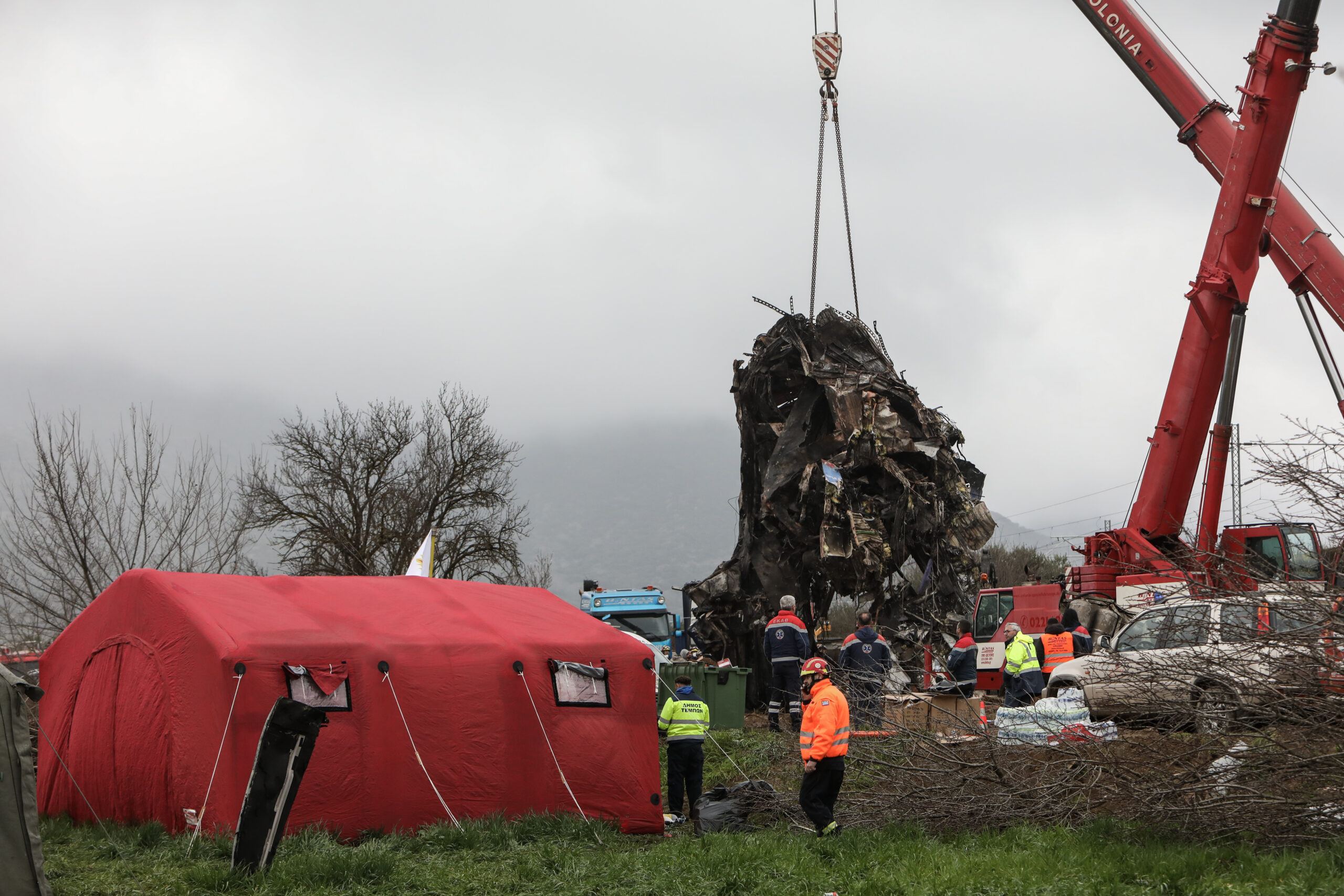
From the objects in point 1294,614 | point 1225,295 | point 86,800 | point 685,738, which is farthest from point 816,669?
point 1225,295

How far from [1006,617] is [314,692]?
1324 cm

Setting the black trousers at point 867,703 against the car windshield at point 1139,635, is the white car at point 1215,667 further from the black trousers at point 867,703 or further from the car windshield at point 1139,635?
the car windshield at point 1139,635

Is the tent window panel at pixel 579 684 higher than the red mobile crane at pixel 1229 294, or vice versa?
the red mobile crane at pixel 1229 294

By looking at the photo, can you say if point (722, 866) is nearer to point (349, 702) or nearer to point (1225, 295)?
point (349, 702)

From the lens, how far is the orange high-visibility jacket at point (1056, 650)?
44.7 ft

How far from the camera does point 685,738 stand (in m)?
11.9

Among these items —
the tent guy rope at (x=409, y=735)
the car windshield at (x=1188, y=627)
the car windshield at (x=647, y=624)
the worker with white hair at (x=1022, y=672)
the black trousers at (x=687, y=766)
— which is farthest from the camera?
the car windshield at (x=647, y=624)

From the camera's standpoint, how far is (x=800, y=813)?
10.8m

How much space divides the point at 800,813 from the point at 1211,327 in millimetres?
10298

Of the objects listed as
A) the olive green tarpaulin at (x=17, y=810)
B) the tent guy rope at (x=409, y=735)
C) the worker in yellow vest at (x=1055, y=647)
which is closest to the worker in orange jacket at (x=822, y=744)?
the tent guy rope at (x=409, y=735)

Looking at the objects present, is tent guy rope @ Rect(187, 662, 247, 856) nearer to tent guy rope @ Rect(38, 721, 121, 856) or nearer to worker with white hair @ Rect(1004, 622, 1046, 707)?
tent guy rope @ Rect(38, 721, 121, 856)

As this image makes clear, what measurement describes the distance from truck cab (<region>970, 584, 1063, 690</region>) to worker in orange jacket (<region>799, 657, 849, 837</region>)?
7282 mm

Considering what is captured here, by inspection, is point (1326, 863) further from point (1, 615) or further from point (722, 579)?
point (1, 615)

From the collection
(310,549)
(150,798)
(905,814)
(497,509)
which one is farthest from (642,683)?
(497,509)
